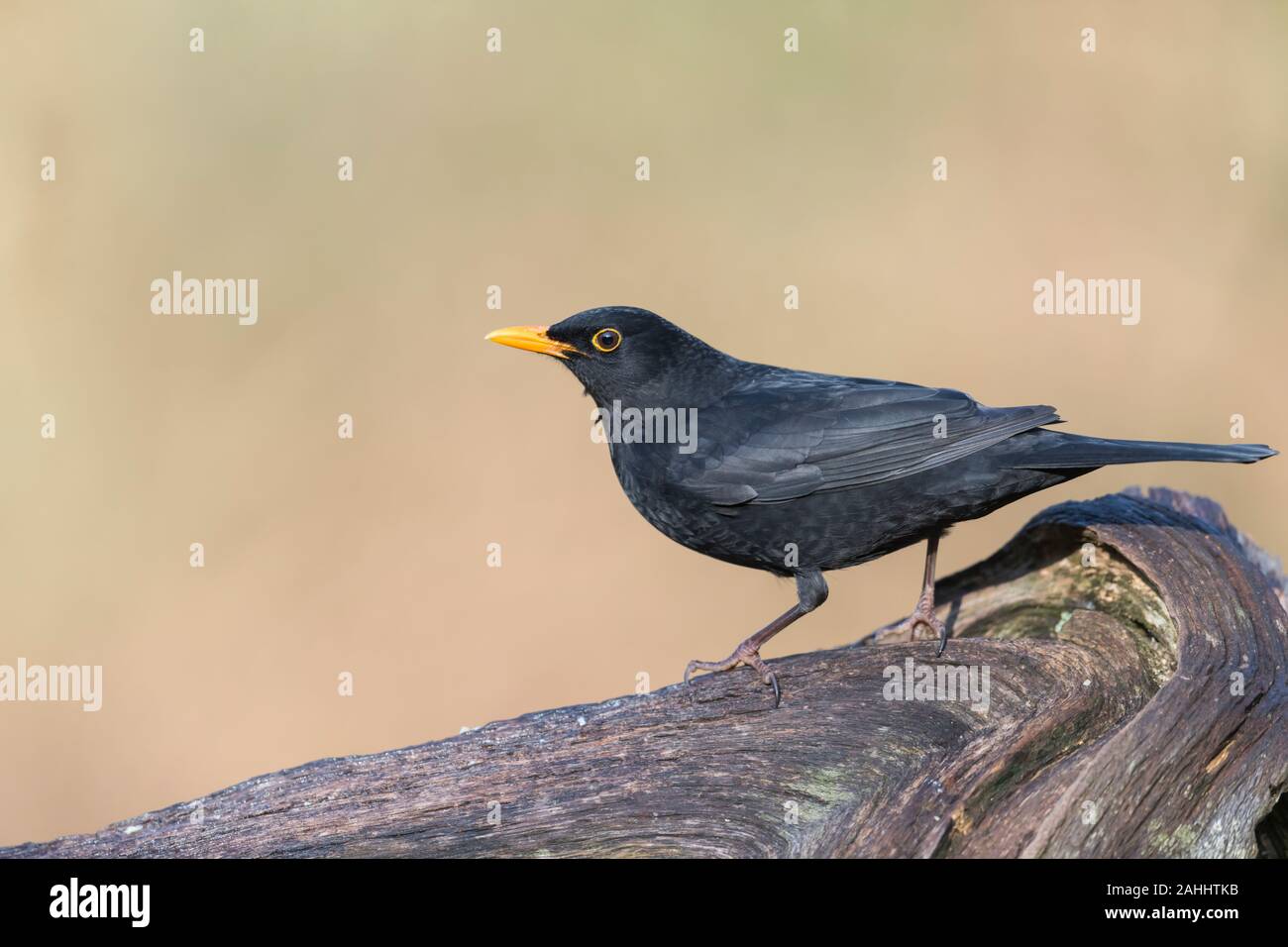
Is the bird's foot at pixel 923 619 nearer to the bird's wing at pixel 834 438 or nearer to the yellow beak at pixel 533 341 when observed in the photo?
the bird's wing at pixel 834 438

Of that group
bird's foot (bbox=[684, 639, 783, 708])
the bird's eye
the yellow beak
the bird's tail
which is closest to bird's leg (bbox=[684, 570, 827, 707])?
bird's foot (bbox=[684, 639, 783, 708])

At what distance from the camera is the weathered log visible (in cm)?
409

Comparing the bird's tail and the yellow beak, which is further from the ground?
the yellow beak

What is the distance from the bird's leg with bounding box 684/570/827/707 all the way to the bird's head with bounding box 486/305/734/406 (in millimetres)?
999

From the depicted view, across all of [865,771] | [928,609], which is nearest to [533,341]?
[928,609]

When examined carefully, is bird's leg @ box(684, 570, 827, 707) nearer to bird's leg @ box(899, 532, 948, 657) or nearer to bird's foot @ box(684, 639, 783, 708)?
bird's foot @ box(684, 639, 783, 708)

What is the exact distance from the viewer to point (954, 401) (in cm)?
516

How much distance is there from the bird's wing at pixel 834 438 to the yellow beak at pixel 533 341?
0.74 metres

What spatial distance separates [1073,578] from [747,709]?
173 centimetres

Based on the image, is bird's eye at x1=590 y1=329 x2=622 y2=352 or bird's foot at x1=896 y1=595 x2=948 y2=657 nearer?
bird's foot at x1=896 y1=595 x2=948 y2=657

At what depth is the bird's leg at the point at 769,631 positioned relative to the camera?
503cm

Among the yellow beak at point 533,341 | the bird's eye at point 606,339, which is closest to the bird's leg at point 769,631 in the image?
the bird's eye at point 606,339
